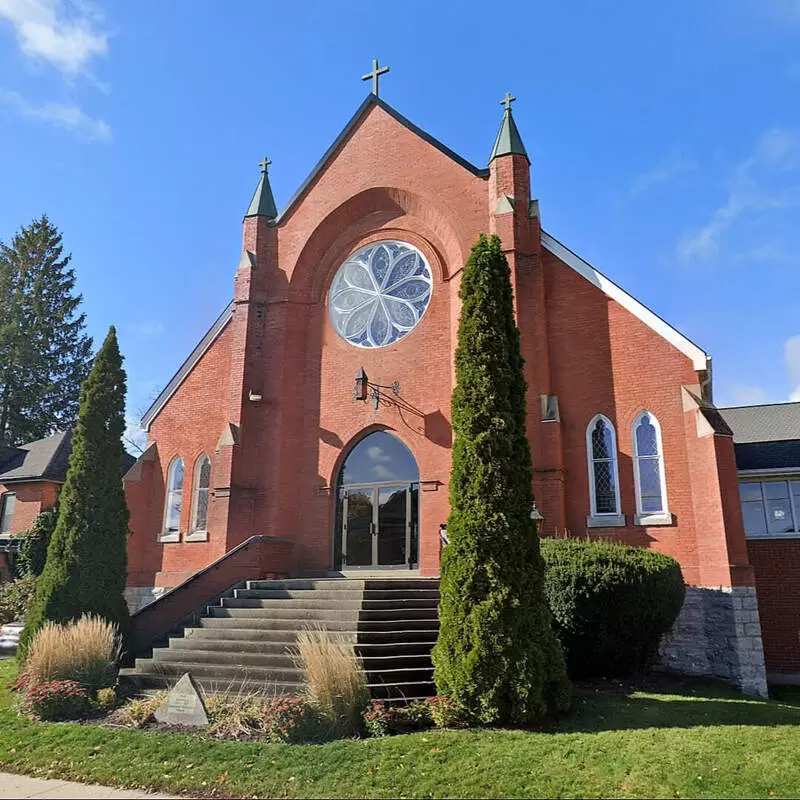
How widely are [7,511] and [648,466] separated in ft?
77.6

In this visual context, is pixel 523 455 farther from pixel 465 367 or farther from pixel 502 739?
pixel 502 739

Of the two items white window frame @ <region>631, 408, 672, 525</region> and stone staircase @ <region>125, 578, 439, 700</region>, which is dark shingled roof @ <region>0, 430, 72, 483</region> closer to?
stone staircase @ <region>125, 578, 439, 700</region>

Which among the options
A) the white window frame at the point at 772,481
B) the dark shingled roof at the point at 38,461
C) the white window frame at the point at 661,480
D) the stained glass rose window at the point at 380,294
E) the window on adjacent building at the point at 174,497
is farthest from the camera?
the dark shingled roof at the point at 38,461

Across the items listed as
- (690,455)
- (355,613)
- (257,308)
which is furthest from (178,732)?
(257,308)

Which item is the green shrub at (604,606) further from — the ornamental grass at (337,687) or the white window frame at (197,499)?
the white window frame at (197,499)

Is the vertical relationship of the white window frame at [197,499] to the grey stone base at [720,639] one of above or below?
above

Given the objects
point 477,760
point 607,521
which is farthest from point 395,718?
point 607,521

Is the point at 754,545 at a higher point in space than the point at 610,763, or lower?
higher

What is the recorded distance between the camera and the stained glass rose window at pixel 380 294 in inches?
697

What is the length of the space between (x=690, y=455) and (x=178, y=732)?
35.0 ft

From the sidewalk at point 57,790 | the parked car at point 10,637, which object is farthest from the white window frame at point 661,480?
the parked car at point 10,637

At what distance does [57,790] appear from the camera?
7.01 meters

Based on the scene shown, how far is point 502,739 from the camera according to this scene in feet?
25.0

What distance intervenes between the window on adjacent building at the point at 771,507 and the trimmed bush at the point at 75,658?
1399cm
